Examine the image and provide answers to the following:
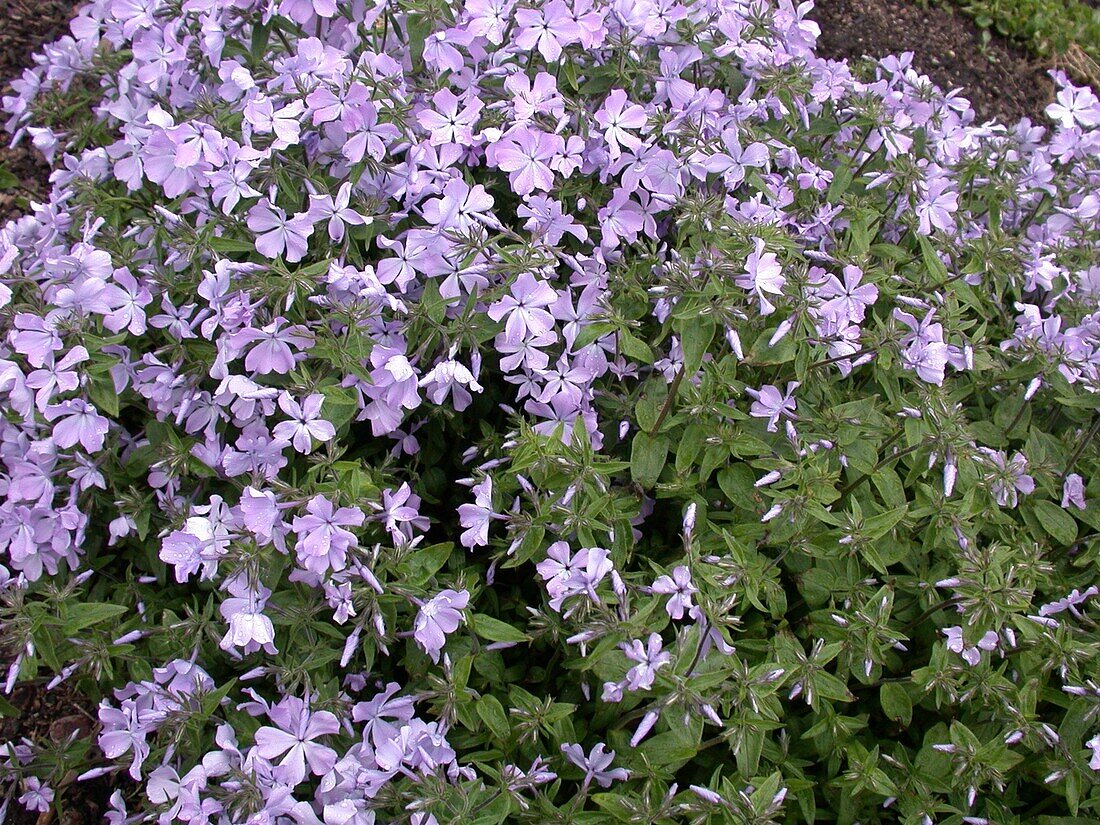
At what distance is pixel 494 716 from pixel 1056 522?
1542 millimetres

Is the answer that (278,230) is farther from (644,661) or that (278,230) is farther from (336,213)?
(644,661)

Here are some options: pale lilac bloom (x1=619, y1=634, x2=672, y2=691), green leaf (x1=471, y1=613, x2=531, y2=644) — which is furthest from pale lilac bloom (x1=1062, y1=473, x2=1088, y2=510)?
green leaf (x1=471, y1=613, x2=531, y2=644)

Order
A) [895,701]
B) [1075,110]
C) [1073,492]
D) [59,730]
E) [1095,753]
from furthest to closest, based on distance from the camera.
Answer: [1075,110] → [59,730] → [1073,492] → [895,701] → [1095,753]

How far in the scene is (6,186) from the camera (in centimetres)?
378

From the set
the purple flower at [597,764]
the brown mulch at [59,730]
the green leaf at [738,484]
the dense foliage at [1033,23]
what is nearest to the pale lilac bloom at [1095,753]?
the green leaf at [738,484]

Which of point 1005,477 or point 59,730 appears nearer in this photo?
point 1005,477

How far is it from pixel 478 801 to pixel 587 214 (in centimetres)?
158


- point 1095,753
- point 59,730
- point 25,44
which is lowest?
point 59,730

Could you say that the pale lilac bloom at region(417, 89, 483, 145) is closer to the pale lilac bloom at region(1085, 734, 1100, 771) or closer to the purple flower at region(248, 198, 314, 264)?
the purple flower at region(248, 198, 314, 264)

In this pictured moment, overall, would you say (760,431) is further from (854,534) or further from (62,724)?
(62,724)

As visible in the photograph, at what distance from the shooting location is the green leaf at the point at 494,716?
2.07 meters

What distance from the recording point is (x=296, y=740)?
1977 mm

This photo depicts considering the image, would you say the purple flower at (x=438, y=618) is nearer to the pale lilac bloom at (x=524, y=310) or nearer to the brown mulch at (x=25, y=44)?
the pale lilac bloom at (x=524, y=310)

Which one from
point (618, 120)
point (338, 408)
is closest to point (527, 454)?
point (338, 408)
